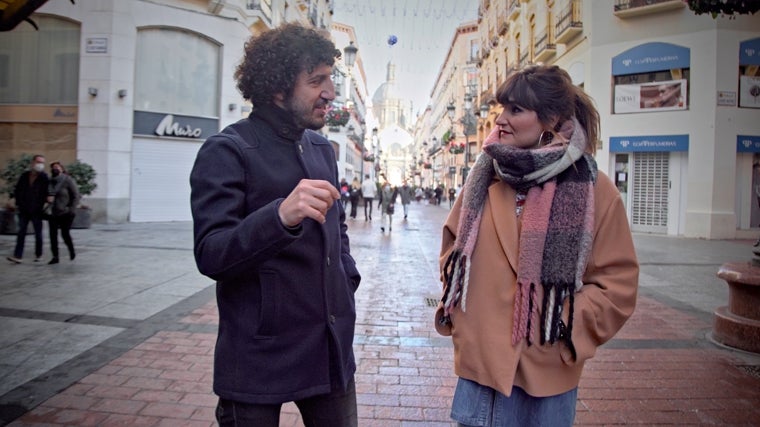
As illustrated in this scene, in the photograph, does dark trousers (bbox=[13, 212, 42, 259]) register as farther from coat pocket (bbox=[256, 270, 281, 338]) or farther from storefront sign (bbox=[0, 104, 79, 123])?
storefront sign (bbox=[0, 104, 79, 123])

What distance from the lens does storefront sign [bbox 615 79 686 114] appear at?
1667 centimetres

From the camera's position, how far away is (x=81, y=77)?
639 inches

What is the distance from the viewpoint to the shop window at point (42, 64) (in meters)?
16.3

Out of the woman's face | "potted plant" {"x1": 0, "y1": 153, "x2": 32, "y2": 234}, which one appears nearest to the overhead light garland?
the woman's face

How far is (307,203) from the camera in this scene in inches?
52.9

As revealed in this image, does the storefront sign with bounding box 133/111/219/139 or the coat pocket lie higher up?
the storefront sign with bounding box 133/111/219/139

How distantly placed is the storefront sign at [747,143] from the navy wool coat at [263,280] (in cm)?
1834

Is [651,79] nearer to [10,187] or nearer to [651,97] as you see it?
[651,97]

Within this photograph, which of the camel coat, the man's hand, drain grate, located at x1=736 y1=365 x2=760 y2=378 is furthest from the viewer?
drain grate, located at x1=736 y1=365 x2=760 y2=378

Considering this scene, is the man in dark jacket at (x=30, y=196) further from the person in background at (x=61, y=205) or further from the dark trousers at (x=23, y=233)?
the person in background at (x=61, y=205)

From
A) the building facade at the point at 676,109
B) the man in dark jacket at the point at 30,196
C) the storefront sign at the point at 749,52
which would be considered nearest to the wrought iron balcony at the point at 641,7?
the building facade at the point at 676,109

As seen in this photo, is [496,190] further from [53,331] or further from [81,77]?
[81,77]

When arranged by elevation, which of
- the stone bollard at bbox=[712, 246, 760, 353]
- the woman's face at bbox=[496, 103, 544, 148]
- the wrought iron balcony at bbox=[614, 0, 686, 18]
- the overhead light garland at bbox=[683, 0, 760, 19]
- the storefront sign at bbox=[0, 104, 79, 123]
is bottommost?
the stone bollard at bbox=[712, 246, 760, 353]

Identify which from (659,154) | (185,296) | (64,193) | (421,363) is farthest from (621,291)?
(659,154)
